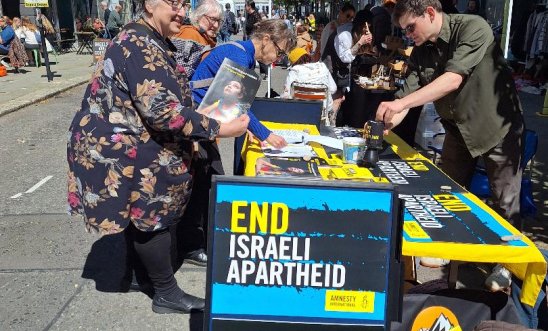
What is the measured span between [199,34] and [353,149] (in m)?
1.92

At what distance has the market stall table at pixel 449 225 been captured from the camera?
1940 millimetres

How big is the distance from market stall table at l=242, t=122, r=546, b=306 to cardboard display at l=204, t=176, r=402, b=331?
18 cm

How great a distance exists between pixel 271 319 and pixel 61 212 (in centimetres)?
328

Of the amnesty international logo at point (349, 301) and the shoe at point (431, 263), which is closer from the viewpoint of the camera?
the amnesty international logo at point (349, 301)

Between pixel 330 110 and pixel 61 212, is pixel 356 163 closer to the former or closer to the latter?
pixel 61 212

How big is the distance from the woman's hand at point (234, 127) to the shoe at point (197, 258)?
1.45 m

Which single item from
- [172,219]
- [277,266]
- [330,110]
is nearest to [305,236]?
[277,266]

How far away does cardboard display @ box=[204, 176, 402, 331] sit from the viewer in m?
1.86

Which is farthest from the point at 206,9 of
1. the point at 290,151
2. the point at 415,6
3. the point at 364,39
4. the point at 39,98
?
the point at 39,98

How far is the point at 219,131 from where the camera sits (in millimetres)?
2379

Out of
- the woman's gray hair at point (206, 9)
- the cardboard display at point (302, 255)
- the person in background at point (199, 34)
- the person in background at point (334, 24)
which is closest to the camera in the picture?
the cardboard display at point (302, 255)

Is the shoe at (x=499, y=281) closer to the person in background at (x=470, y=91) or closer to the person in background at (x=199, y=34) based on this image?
the person in background at (x=470, y=91)

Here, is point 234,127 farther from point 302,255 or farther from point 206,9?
point 206,9

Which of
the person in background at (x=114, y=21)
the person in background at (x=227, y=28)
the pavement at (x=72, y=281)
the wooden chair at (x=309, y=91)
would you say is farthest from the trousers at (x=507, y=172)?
the person in background at (x=114, y=21)
